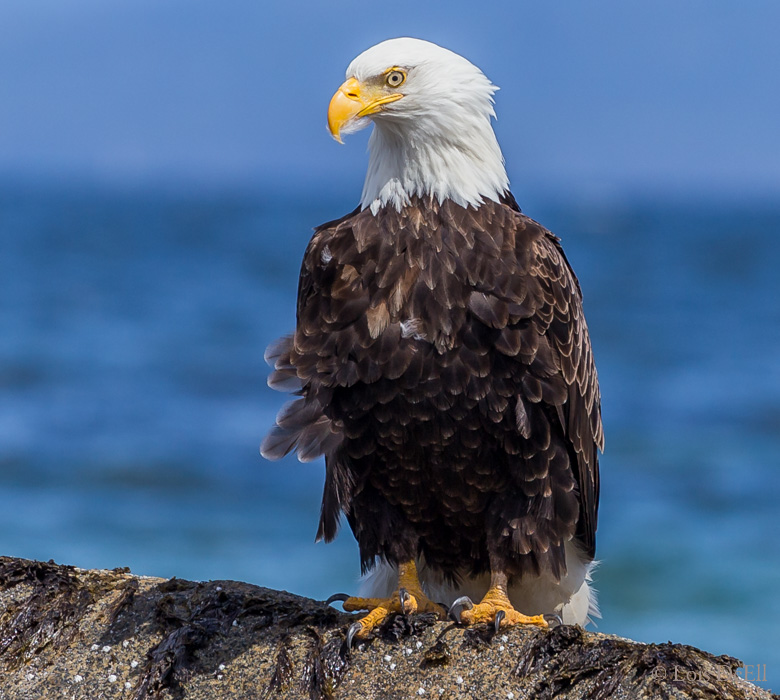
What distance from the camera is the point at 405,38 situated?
472 centimetres

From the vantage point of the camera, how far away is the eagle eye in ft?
15.1

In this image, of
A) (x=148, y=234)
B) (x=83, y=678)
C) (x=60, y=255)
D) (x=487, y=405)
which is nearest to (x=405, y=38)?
(x=487, y=405)

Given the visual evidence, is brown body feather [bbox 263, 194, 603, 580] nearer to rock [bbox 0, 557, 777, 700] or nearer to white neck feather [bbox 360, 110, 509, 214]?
white neck feather [bbox 360, 110, 509, 214]

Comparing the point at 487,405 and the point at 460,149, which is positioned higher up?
the point at 460,149

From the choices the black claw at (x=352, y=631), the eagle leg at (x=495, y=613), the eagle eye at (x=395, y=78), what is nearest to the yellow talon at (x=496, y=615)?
the eagle leg at (x=495, y=613)

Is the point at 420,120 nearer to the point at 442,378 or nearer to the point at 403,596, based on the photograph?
the point at 442,378

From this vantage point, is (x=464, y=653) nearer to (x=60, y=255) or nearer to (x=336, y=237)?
(x=336, y=237)

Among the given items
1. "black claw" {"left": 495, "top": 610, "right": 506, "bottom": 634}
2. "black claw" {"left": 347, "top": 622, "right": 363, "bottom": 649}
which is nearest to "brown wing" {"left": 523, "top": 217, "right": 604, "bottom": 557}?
"black claw" {"left": 495, "top": 610, "right": 506, "bottom": 634}

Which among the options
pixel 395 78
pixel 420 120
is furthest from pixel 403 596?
pixel 395 78

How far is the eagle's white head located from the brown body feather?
0.09 m

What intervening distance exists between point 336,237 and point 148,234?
3599 cm

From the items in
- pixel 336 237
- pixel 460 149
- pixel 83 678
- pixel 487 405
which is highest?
pixel 460 149

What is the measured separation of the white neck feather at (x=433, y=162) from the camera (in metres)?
4.69

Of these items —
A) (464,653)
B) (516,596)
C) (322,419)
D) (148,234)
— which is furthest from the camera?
(148,234)
